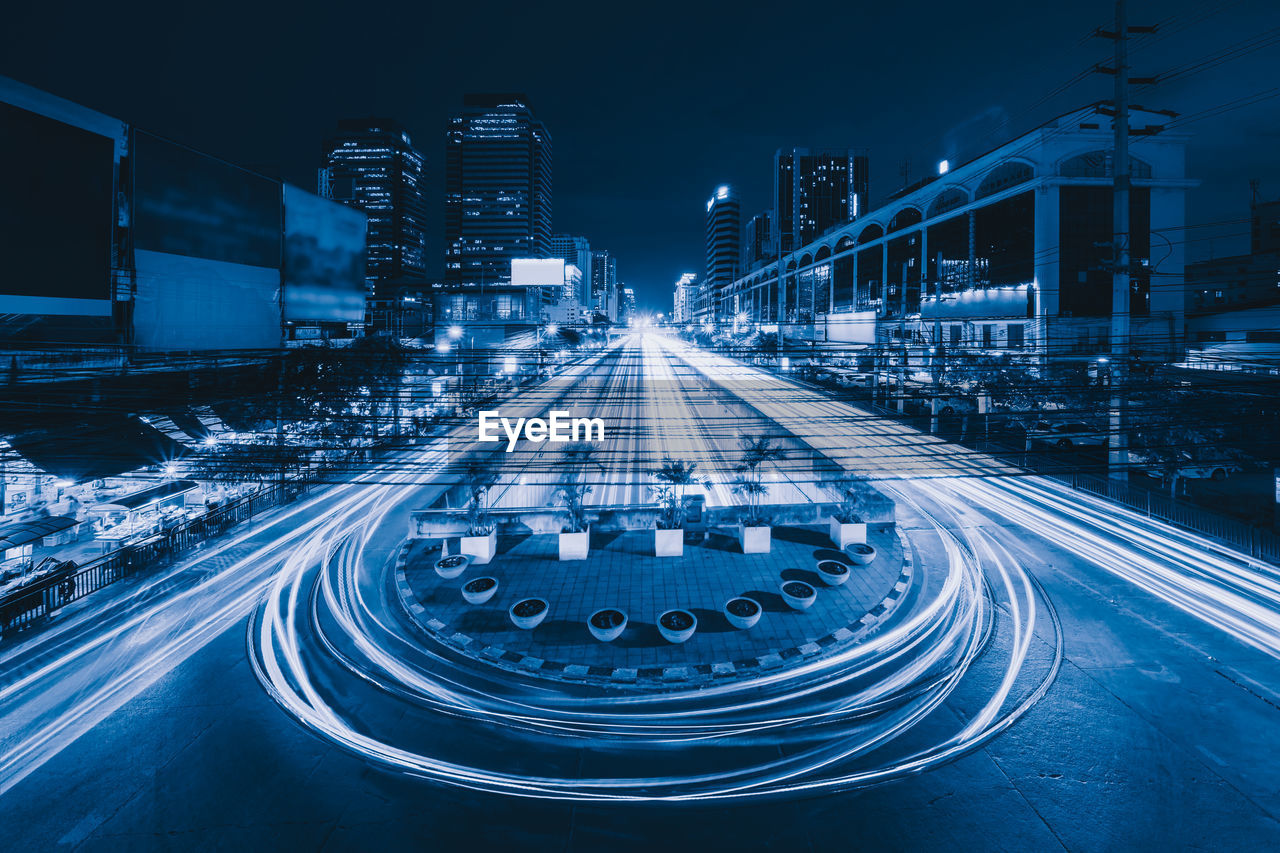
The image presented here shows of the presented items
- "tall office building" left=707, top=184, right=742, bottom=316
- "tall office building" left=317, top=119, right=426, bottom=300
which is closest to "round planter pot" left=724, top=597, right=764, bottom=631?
"tall office building" left=707, top=184, right=742, bottom=316

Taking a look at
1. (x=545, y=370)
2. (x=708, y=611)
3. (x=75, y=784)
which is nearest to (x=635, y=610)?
(x=708, y=611)

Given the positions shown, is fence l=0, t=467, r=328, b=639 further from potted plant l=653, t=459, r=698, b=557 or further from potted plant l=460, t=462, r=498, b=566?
potted plant l=653, t=459, r=698, b=557

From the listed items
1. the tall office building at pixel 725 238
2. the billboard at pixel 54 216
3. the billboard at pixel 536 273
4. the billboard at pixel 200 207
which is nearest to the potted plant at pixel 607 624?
the billboard at pixel 54 216

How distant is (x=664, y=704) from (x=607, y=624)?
223 cm

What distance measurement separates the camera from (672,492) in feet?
54.1

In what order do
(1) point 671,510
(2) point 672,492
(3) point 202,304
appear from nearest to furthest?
1. (1) point 671,510
2. (2) point 672,492
3. (3) point 202,304

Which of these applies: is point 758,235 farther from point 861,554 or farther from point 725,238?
point 861,554

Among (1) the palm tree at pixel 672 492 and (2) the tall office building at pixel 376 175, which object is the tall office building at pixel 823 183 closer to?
(2) the tall office building at pixel 376 175

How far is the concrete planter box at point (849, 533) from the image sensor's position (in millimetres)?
15969

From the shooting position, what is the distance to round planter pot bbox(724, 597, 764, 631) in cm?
1162

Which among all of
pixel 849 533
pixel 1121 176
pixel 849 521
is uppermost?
pixel 1121 176

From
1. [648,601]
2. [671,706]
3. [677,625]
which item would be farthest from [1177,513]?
[671,706]

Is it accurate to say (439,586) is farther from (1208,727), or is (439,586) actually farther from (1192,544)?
(1192,544)

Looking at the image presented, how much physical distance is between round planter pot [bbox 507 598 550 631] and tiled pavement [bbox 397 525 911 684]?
14 cm
